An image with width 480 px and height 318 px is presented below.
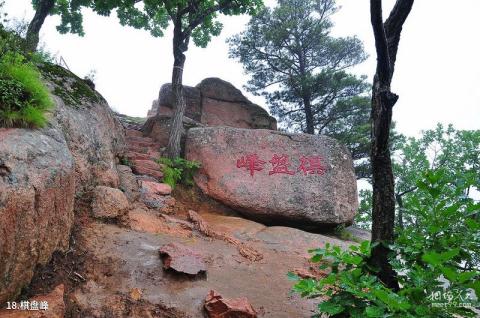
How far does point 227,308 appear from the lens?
3785 mm

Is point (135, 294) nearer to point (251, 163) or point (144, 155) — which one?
point (144, 155)

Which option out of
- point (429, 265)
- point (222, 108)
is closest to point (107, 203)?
point (429, 265)

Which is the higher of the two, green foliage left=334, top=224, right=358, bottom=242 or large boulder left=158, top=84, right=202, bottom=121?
large boulder left=158, top=84, right=202, bottom=121

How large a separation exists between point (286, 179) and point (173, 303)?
525 cm

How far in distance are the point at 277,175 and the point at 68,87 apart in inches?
196

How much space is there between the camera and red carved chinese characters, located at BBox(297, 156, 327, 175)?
8914 mm

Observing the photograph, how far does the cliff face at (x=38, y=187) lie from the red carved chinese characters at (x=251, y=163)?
3671 mm

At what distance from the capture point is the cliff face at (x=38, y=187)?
10.3 feet

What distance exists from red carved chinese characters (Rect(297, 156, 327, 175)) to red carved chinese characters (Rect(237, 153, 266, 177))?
1020 mm

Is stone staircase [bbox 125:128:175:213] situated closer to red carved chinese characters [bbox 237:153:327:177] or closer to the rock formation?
red carved chinese characters [bbox 237:153:327:177]

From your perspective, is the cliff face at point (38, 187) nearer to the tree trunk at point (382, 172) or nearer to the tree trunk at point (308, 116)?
the tree trunk at point (382, 172)

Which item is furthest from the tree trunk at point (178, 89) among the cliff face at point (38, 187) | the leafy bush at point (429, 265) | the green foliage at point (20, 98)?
the leafy bush at point (429, 265)

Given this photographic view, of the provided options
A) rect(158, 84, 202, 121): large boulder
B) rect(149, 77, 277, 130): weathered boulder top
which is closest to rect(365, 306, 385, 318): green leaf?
rect(158, 84, 202, 121): large boulder

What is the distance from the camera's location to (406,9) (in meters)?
3.63
